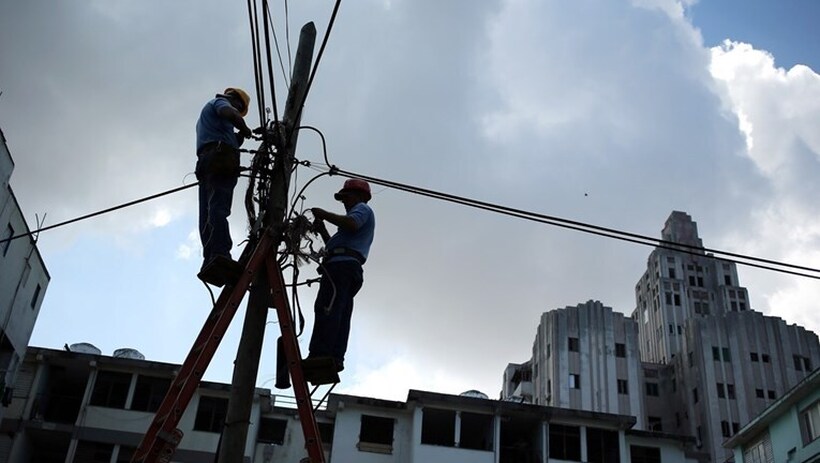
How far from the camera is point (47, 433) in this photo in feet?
114

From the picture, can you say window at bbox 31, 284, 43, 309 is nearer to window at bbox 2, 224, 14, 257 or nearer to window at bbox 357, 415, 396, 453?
window at bbox 2, 224, 14, 257

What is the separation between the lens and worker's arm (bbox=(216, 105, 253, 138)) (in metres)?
8.94

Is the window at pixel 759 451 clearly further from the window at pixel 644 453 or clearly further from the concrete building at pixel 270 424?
the window at pixel 644 453

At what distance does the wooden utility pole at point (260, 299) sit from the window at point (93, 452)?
2908cm

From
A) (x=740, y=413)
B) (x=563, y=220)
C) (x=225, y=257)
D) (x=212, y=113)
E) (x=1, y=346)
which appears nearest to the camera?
(x=225, y=257)

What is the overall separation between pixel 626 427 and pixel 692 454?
4144mm

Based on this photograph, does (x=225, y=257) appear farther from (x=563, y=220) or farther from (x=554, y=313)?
(x=554, y=313)

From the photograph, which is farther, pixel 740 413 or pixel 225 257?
pixel 740 413

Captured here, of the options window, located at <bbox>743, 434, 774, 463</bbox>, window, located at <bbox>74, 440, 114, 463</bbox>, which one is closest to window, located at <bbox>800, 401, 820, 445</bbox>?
window, located at <bbox>743, 434, 774, 463</bbox>

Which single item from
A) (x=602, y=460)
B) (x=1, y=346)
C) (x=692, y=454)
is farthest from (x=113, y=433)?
(x=692, y=454)

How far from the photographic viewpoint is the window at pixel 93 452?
34.3 meters

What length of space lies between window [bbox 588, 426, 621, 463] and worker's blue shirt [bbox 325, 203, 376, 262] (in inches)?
1192

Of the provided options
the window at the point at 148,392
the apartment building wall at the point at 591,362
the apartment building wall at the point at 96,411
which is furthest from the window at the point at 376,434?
the apartment building wall at the point at 591,362

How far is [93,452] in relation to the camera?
34.6 metres
